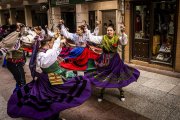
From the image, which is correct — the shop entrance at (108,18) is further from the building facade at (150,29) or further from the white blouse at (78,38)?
the white blouse at (78,38)

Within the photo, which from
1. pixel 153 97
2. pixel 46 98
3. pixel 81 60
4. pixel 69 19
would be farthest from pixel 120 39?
pixel 69 19

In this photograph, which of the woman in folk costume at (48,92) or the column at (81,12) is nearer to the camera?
the woman in folk costume at (48,92)

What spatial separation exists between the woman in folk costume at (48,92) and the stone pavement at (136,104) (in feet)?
3.38

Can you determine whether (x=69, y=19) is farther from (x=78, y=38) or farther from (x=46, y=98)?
(x=46, y=98)

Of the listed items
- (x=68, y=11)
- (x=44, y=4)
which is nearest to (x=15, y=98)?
(x=68, y=11)

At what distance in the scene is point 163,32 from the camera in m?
8.70

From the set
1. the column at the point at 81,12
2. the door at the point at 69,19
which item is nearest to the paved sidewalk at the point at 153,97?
the column at the point at 81,12

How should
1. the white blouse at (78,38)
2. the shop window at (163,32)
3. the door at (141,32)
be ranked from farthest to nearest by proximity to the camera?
the door at (141,32) < the shop window at (163,32) < the white blouse at (78,38)

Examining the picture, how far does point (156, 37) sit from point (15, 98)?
21.2 ft

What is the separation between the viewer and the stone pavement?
4918 mm

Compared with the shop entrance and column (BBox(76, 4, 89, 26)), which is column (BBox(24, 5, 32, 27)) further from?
the shop entrance

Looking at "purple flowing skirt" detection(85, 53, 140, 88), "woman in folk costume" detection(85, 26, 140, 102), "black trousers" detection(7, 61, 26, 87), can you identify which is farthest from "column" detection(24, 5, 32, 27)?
"purple flowing skirt" detection(85, 53, 140, 88)

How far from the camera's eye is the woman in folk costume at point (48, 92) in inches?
155

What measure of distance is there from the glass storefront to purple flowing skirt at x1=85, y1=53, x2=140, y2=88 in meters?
3.40
